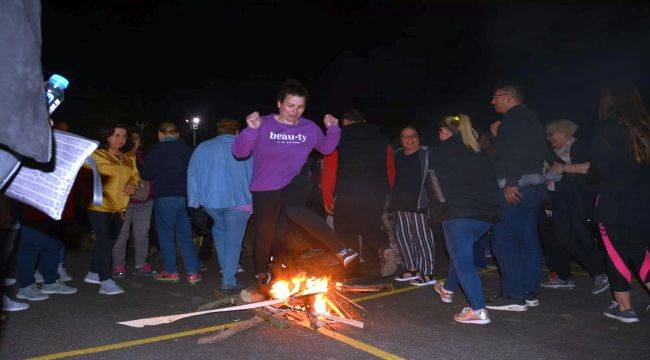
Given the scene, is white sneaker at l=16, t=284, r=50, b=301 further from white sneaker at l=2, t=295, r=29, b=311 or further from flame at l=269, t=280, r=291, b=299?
flame at l=269, t=280, r=291, b=299

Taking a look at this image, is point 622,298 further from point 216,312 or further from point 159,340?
point 159,340

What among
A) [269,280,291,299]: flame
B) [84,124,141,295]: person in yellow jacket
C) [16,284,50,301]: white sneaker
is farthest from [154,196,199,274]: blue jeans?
[269,280,291,299]: flame

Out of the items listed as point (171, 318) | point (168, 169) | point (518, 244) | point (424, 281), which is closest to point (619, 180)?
point (518, 244)

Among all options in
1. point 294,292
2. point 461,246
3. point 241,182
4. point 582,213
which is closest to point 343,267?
point 294,292

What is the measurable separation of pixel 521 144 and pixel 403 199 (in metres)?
2.08

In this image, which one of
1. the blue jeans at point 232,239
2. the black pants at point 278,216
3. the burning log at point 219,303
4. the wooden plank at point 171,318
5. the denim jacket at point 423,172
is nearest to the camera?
the wooden plank at point 171,318

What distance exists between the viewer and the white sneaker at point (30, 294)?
546 cm

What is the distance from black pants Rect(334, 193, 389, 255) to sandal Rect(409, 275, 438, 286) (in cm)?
59

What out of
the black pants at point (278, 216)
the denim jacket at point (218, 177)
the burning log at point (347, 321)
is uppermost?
the denim jacket at point (218, 177)

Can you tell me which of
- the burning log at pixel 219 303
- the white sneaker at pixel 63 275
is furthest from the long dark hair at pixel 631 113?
the white sneaker at pixel 63 275

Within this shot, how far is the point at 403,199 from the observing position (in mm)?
6812

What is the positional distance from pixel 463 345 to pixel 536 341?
615 mm

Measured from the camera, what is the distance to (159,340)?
4.05m

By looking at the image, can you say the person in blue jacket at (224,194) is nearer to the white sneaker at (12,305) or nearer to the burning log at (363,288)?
the burning log at (363,288)
